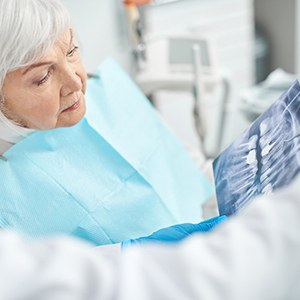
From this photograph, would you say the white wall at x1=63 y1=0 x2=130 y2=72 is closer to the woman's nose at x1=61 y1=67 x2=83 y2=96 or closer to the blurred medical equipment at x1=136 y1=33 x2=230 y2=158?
the blurred medical equipment at x1=136 y1=33 x2=230 y2=158

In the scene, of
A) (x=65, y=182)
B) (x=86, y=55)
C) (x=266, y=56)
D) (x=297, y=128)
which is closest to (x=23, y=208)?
(x=65, y=182)

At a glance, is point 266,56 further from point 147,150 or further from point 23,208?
point 23,208

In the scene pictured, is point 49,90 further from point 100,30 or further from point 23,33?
point 100,30

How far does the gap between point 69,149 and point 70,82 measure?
0.19 metres

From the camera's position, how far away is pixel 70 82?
0.97m

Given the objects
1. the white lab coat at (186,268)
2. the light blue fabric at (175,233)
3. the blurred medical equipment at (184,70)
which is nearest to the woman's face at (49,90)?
the light blue fabric at (175,233)

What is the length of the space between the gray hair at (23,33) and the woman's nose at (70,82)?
62mm

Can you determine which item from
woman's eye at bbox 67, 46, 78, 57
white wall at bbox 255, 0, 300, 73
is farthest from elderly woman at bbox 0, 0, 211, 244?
white wall at bbox 255, 0, 300, 73

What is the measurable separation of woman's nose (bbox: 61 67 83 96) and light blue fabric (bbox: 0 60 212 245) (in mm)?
137

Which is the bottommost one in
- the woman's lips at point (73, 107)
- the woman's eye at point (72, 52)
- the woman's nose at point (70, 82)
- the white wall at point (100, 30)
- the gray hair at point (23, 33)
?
the white wall at point (100, 30)

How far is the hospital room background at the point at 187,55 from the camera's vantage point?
1622 mm

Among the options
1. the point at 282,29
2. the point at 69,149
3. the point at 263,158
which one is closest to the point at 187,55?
the point at 69,149

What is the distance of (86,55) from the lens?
5.91ft

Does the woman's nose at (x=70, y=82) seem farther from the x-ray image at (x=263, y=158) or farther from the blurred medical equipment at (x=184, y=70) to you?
the blurred medical equipment at (x=184, y=70)
